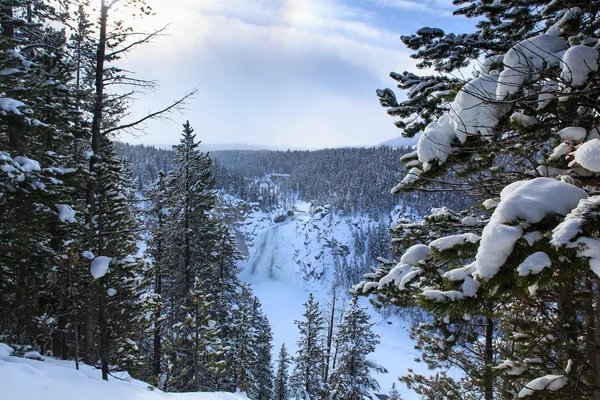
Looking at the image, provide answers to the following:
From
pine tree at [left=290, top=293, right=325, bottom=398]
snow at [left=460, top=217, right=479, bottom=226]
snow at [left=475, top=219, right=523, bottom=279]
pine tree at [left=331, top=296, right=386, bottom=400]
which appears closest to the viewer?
snow at [left=475, top=219, right=523, bottom=279]

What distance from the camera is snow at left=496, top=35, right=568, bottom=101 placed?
267 centimetres

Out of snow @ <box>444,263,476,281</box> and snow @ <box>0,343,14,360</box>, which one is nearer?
snow @ <box>444,263,476,281</box>

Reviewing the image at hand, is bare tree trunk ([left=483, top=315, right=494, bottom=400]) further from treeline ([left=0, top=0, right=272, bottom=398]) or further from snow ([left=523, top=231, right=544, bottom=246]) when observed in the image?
treeline ([left=0, top=0, right=272, bottom=398])

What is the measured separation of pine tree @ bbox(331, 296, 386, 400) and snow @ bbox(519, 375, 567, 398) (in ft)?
42.8

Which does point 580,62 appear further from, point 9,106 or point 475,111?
point 9,106

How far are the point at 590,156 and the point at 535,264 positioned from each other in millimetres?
839

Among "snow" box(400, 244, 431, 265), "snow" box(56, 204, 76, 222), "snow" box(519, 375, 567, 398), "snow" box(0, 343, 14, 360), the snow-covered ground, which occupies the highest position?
"snow" box(400, 244, 431, 265)

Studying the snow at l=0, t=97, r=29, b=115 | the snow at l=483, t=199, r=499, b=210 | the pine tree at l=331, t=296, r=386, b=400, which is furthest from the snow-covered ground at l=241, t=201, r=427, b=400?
the snow at l=483, t=199, r=499, b=210

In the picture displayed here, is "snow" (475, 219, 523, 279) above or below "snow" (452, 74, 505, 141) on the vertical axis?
below

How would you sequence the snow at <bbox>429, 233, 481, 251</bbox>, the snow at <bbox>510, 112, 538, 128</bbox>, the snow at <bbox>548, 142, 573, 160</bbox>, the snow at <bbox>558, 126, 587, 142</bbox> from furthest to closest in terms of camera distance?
the snow at <bbox>510, 112, 538, 128</bbox> < the snow at <bbox>548, 142, 573, 160</bbox> < the snow at <bbox>558, 126, 587, 142</bbox> < the snow at <bbox>429, 233, 481, 251</bbox>

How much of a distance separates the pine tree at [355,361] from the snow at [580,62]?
14.4 meters

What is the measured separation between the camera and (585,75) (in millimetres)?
2309

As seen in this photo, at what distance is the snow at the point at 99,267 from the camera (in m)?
7.03

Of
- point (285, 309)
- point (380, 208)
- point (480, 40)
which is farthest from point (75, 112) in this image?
point (380, 208)
